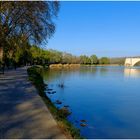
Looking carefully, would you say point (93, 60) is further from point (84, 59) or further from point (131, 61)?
point (131, 61)

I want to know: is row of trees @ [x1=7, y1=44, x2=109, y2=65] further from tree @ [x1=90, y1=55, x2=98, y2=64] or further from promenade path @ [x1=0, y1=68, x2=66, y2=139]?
promenade path @ [x1=0, y1=68, x2=66, y2=139]

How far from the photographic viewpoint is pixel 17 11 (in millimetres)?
24547

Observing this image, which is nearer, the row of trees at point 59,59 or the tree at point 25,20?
the tree at point 25,20

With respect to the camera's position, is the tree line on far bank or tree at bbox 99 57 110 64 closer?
the tree line on far bank

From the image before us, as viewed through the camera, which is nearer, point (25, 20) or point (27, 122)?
point (27, 122)

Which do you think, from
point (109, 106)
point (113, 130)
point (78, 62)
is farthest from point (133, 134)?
point (78, 62)

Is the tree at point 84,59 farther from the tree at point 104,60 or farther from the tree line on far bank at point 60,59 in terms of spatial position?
the tree at point 104,60

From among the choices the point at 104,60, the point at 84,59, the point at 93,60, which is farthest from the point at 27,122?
the point at 104,60

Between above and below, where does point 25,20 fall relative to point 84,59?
above

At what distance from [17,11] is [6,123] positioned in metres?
18.0

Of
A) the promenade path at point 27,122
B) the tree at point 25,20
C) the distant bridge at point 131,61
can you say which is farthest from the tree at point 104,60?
the promenade path at point 27,122

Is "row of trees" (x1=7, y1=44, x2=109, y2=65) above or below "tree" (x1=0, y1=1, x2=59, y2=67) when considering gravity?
A: below

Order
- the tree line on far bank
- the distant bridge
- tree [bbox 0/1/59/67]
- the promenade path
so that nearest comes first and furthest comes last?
the promenade path, tree [bbox 0/1/59/67], the tree line on far bank, the distant bridge

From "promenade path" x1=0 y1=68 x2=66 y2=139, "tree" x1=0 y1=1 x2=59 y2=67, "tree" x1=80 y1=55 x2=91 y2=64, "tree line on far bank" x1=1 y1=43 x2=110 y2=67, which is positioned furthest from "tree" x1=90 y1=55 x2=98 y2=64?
"promenade path" x1=0 y1=68 x2=66 y2=139
